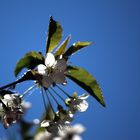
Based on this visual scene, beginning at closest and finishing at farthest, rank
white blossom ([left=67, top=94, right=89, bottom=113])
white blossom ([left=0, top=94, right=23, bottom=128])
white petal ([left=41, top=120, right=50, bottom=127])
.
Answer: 1. white petal ([left=41, top=120, right=50, bottom=127])
2. white blossom ([left=0, top=94, right=23, bottom=128])
3. white blossom ([left=67, top=94, right=89, bottom=113])

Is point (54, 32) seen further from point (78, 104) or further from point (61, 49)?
point (78, 104)

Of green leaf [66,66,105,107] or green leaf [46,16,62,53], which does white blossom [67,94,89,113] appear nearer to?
green leaf [66,66,105,107]

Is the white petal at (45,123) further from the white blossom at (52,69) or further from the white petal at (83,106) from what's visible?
the white petal at (83,106)

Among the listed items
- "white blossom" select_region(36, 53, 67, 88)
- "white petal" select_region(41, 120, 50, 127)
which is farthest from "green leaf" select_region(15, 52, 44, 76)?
"white petal" select_region(41, 120, 50, 127)

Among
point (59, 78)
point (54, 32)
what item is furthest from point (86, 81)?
point (54, 32)

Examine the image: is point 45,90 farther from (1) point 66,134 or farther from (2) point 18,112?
(1) point 66,134

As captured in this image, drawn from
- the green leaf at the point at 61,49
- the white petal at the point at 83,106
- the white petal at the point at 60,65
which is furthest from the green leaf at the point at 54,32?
the white petal at the point at 83,106

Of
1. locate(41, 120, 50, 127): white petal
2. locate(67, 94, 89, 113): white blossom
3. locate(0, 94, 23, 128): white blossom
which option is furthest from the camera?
locate(67, 94, 89, 113): white blossom
